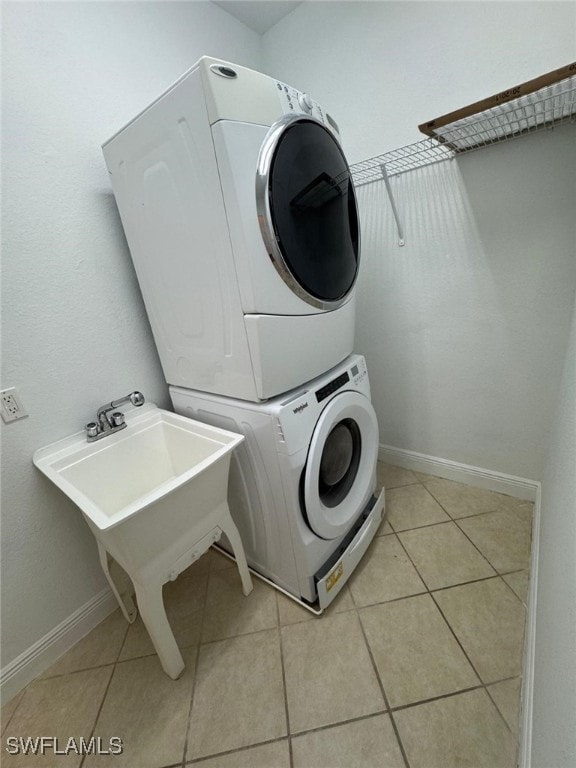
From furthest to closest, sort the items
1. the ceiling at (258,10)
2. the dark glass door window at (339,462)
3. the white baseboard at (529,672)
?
the ceiling at (258,10) → the dark glass door window at (339,462) → the white baseboard at (529,672)

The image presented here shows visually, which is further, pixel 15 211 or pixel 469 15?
pixel 469 15

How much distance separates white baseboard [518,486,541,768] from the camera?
820mm

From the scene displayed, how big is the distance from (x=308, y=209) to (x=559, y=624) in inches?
50.9

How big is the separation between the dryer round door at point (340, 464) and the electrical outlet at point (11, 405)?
3.31ft

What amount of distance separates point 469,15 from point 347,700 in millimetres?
2464

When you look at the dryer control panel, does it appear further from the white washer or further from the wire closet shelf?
the white washer

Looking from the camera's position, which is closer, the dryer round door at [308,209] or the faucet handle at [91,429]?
the dryer round door at [308,209]

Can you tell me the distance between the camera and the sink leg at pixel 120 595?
4.05ft

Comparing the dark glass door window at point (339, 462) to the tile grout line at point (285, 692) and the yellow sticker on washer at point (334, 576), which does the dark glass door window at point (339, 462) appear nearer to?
the yellow sticker on washer at point (334, 576)

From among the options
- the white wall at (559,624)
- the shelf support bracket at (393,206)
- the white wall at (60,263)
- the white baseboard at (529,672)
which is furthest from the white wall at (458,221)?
the white wall at (60,263)

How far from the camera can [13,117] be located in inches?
39.9

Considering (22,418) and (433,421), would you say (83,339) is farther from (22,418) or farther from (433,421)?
(433,421)

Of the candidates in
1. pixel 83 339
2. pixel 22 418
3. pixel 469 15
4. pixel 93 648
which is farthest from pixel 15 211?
pixel 469 15

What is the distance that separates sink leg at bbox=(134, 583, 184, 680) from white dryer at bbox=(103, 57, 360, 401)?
2.20 ft
